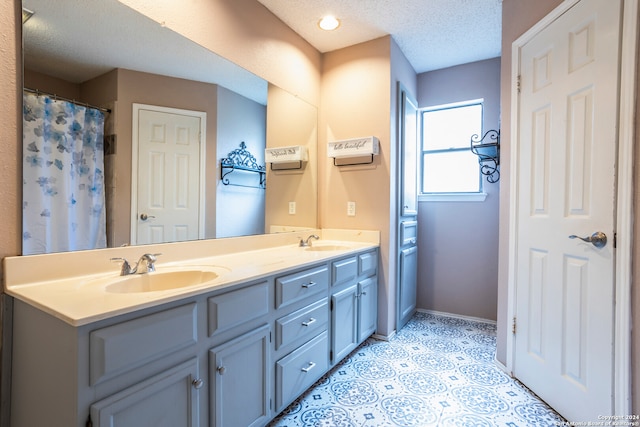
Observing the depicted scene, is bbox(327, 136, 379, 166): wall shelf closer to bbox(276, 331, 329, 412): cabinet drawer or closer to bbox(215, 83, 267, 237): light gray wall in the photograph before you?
bbox(215, 83, 267, 237): light gray wall

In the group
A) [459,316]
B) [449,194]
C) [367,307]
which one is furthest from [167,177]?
[459,316]

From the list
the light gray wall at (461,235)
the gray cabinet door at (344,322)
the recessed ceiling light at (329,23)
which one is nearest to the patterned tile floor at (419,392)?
the gray cabinet door at (344,322)

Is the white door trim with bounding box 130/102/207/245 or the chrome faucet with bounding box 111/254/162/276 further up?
the white door trim with bounding box 130/102/207/245

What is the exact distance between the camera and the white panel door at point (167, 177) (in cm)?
149

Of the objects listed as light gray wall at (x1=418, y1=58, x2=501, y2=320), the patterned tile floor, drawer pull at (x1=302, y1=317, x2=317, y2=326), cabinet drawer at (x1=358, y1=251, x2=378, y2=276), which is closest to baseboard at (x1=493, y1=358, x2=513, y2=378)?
the patterned tile floor

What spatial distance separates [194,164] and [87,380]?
1.15 metres

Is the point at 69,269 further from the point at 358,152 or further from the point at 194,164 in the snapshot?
the point at 358,152

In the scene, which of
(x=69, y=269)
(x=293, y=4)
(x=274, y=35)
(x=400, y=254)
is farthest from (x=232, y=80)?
(x=400, y=254)

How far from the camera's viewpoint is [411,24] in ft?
7.60

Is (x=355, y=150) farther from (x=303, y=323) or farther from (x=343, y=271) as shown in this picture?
(x=303, y=323)

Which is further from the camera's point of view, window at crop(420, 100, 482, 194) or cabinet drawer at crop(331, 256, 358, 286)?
window at crop(420, 100, 482, 194)

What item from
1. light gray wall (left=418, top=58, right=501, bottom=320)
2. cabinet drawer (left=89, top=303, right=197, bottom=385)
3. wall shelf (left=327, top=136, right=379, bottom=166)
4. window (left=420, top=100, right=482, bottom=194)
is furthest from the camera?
window (left=420, top=100, right=482, bottom=194)

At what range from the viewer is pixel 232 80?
6.29 feet

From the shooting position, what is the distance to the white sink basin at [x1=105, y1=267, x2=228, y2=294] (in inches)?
48.6
